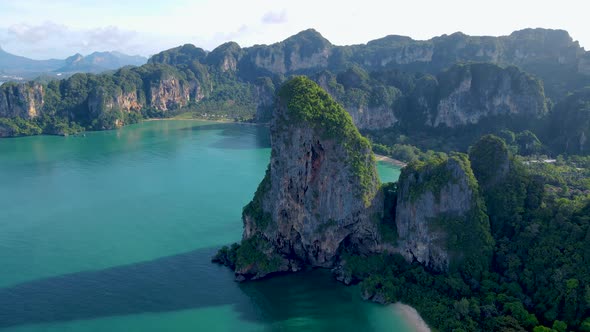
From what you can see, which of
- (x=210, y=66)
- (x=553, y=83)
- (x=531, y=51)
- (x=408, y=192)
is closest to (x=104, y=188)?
(x=408, y=192)

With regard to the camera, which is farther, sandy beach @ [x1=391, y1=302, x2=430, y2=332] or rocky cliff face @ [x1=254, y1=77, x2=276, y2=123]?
→ rocky cliff face @ [x1=254, y1=77, x2=276, y2=123]

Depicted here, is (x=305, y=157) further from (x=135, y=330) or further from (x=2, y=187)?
(x=2, y=187)

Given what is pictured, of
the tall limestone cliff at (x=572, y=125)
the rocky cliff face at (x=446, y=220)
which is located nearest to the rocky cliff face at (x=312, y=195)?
the rocky cliff face at (x=446, y=220)

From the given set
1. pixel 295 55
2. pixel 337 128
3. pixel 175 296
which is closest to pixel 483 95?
pixel 337 128

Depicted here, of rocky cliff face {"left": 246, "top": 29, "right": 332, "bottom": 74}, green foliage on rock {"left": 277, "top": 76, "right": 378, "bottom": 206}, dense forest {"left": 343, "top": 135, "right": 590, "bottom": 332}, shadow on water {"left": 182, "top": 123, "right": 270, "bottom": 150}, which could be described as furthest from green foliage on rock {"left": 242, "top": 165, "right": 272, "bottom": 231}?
rocky cliff face {"left": 246, "top": 29, "right": 332, "bottom": 74}

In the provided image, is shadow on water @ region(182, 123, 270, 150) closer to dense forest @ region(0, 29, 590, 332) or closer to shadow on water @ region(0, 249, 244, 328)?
dense forest @ region(0, 29, 590, 332)

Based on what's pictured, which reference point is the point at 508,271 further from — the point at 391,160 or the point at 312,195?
the point at 391,160
